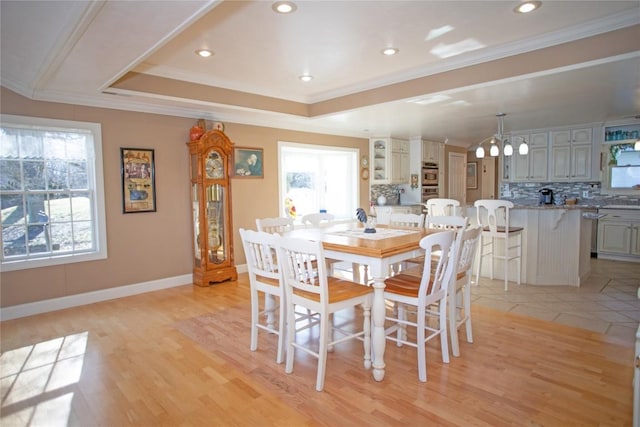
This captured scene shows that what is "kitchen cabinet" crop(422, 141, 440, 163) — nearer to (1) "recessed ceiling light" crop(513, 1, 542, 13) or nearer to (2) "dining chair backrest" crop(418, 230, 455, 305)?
(1) "recessed ceiling light" crop(513, 1, 542, 13)

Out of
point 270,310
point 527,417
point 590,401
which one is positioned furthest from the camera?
point 270,310

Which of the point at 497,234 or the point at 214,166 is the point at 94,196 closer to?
the point at 214,166

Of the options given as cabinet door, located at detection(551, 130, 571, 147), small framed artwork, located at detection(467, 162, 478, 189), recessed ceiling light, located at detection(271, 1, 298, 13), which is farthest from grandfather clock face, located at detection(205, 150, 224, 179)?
small framed artwork, located at detection(467, 162, 478, 189)

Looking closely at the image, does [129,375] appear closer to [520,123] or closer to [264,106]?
[264,106]

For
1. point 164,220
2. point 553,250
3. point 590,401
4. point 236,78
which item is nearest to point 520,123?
point 553,250

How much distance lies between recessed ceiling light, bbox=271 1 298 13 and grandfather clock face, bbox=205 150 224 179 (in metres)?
2.60

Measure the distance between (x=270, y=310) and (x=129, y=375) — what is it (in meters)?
1.19

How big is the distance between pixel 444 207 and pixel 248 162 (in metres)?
2.86

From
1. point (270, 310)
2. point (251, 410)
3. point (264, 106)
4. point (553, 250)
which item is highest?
point (264, 106)

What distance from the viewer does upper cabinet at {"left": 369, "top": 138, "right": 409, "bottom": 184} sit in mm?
7422

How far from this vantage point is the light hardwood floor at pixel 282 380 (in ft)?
6.88

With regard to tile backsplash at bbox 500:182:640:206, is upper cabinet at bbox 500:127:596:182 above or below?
above

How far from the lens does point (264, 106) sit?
4676 mm

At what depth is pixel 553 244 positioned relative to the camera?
4664 mm
